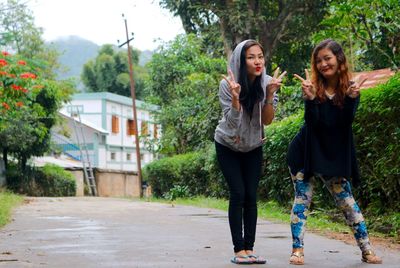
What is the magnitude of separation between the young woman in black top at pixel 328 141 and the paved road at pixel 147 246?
366mm

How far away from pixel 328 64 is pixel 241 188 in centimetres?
119

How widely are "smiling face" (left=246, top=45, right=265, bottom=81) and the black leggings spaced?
628mm

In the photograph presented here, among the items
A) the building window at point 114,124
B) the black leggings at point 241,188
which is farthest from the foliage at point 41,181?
the black leggings at point 241,188

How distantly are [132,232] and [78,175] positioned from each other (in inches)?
1322

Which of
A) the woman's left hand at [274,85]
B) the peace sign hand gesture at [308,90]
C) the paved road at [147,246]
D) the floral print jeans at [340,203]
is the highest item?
the woman's left hand at [274,85]

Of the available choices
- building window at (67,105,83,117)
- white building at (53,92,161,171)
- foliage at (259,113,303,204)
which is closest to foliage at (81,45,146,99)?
white building at (53,92,161,171)

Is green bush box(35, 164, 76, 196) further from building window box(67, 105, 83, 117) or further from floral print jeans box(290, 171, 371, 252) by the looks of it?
floral print jeans box(290, 171, 371, 252)

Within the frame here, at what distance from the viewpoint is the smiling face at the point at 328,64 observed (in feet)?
16.6

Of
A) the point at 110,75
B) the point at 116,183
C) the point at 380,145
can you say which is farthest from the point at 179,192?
the point at 110,75

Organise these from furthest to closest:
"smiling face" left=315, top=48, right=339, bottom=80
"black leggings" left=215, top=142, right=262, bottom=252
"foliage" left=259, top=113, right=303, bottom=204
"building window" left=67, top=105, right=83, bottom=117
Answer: "building window" left=67, top=105, right=83, bottom=117 → "foliage" left=259, top=113, right=303, bottom=204 → "black leggings" left=215, top=142, right=262, bottom=252 → "smiling face" left=315, top=48, right=339, bottom=80

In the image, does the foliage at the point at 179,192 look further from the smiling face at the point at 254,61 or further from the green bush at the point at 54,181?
the smiling face at the point at 254,61

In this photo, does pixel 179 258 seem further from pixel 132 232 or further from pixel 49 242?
pixel 132 232

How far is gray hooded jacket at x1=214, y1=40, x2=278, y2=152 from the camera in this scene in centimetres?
510

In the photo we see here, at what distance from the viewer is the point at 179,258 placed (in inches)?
215
